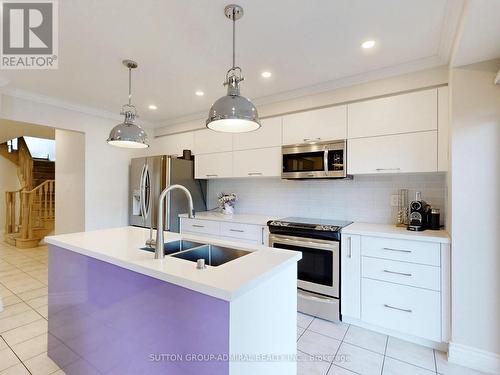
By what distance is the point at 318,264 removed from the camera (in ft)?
8.45

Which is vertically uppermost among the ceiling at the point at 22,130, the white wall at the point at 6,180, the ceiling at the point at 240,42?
the ceiling at the point at 240,42

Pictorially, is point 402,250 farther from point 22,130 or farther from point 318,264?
point 22,130

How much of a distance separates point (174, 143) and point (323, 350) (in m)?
3.46

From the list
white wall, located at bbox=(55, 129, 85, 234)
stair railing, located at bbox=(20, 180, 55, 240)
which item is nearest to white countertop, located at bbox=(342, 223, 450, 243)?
white wall, located at bbox=(55, 129, 85, 234)

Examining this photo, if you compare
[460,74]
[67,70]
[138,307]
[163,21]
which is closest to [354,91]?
[460,74]

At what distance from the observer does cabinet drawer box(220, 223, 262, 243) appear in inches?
118

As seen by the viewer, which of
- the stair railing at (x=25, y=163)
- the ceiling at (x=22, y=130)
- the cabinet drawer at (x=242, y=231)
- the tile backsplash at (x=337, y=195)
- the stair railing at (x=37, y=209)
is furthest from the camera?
the stair railing at (x=25, y=163)

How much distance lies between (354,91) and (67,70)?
2878mm

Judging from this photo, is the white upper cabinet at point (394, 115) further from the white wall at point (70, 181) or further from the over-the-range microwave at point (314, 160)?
the white wall at point (70, 181)

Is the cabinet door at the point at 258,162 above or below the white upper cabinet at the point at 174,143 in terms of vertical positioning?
below

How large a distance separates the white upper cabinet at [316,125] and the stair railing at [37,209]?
5821mm

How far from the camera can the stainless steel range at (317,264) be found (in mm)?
2469

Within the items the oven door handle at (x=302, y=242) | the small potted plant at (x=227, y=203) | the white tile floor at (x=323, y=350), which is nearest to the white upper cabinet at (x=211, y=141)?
the small potted plant at (x=227, y=203)

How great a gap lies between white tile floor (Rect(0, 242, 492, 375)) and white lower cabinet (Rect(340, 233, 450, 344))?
A: 0.15 metres
